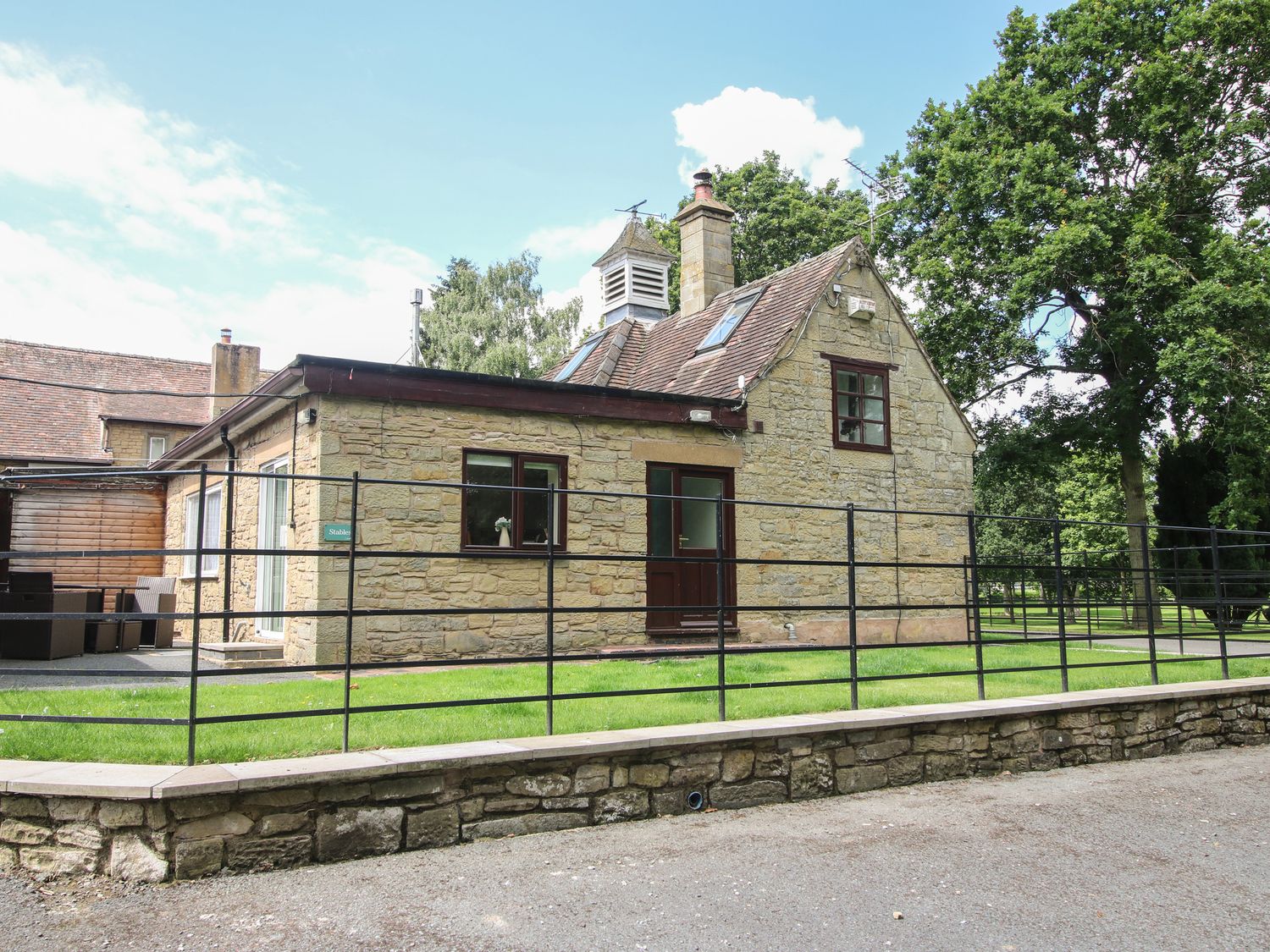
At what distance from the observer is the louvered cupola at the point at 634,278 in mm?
21312

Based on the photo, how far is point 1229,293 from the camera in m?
18.4

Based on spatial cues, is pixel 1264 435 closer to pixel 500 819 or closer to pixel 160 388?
pixel 500 819

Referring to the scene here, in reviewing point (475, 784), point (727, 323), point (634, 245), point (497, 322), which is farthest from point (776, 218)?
point (475, 784)

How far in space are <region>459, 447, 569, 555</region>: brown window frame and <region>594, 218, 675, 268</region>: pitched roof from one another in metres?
10.6

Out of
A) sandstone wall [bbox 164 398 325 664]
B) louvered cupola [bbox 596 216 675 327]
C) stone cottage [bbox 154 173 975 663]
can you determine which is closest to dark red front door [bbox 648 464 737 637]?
stone cottage [bbox 154 173 975 663]

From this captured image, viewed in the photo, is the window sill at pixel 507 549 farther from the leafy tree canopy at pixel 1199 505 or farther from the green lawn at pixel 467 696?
the leafy tree canopy at pixel 1199 505

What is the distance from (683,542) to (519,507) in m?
2.68

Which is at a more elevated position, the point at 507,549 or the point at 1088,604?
the point at 507,549

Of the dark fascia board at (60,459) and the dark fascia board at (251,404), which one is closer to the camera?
the dark fascia board at (251,404)

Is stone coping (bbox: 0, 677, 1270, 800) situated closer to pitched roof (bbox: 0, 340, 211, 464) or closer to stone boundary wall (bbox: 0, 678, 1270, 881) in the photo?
stone boundary wall (bbox: 0, 678, 1270, 881)

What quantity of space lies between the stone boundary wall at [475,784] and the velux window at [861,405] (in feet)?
24.7

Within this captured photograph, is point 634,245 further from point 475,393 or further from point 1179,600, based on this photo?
point 1179,600

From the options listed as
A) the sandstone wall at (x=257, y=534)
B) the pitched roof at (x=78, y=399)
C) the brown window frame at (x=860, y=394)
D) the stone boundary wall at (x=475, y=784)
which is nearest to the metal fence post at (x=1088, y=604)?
the stone boundary wall at (x=475, y=784)

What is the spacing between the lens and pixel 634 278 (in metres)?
21.3
